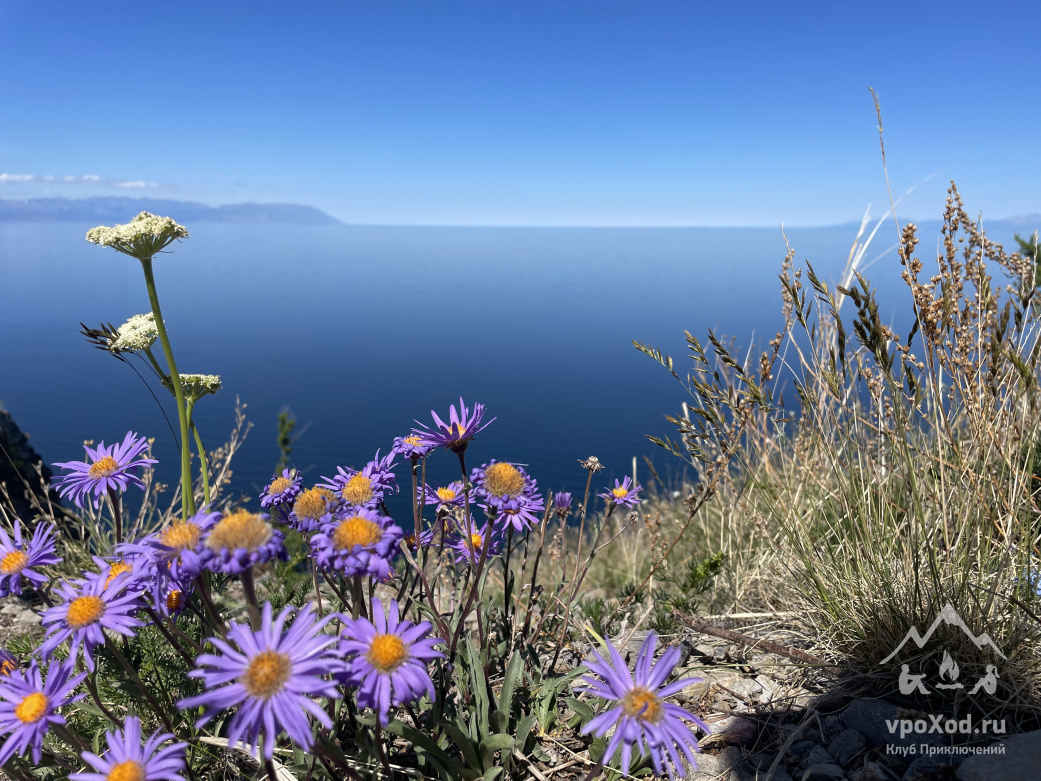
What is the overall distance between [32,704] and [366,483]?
87cm

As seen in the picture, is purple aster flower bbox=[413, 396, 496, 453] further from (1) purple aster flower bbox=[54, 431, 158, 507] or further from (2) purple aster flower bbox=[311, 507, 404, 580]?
(1) purple aster flower bbox=[54, 431, 158, 507]

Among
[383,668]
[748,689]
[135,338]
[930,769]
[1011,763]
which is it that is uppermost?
[135,338]

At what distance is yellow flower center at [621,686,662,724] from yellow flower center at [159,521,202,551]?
0.98 m

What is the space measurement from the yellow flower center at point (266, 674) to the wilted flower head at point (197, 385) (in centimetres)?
151

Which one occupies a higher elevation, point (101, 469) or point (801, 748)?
point (101, 469)

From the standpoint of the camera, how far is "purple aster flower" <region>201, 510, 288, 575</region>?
110cm

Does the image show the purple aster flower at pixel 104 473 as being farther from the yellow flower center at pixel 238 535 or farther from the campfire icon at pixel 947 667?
the campfire icon at pixel 947 667

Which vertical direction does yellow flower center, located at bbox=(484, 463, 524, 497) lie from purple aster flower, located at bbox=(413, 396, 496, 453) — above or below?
below

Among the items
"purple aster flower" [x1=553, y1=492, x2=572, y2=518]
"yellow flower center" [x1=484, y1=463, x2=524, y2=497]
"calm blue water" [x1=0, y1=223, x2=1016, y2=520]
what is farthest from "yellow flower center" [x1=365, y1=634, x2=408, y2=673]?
"calm blue water" [x1=0, y1=223, x2=1016, y2=520]

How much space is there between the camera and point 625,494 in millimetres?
2352

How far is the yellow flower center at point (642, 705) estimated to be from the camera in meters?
1.21

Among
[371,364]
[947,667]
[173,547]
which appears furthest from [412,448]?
[371,364]

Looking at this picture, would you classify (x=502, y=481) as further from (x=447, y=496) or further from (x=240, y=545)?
(x=240, y=545)

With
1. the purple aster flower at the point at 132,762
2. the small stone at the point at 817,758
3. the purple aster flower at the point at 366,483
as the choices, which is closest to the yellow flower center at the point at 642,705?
the purple aster flower at the point at 366,483
